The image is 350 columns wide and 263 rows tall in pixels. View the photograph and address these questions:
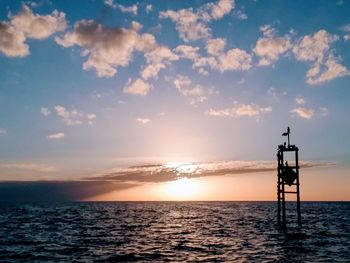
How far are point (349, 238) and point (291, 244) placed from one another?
29.5 feet

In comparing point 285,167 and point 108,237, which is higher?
point 285,167

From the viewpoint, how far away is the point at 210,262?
24016 mm

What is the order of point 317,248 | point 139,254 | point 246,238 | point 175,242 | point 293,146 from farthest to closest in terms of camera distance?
point 293,146 < point 246,238 < point 175,242 < point 317,248 < point 139,254

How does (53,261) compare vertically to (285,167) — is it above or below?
below

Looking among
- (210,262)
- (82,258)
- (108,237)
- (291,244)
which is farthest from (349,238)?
(82,258)

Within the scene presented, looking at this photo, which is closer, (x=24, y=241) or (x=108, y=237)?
(x=24, y=241)

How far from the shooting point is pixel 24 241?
3469cm

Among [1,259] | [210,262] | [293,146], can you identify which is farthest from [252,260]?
[293,146]

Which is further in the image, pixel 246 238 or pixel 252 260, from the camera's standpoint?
pixel 246 238

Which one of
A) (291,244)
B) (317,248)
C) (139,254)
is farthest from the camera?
(291,244)

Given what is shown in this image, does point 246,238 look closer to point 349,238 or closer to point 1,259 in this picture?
point 349,238

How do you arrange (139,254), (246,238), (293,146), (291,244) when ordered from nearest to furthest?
(139,254), (291,244), (246,238), (293,146)

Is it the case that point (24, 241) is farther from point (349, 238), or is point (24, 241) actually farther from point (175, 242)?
point (349, 238)

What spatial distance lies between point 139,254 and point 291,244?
529 inches
